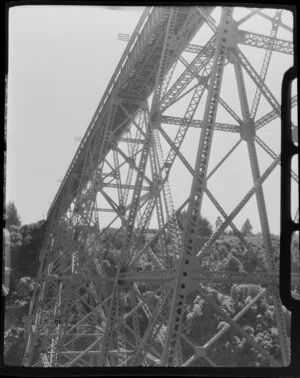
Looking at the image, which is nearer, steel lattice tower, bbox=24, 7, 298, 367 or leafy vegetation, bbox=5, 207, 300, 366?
steel lattice tower, bbox=24, 7, 298, 367

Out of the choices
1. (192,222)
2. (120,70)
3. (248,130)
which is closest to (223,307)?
(120,70)

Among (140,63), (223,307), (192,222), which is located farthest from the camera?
(223,307)

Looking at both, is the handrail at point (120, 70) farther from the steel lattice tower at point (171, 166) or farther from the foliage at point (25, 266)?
the foliage at point (25, 266)

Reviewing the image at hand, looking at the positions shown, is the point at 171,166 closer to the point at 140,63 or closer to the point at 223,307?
the point at 140,63

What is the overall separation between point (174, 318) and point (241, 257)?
959cm

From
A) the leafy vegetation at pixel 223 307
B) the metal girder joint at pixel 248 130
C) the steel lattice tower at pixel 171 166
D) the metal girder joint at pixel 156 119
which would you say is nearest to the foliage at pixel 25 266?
the leafy vegetation at pixel 223 307

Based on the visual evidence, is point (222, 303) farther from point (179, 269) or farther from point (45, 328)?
point (179, 269)

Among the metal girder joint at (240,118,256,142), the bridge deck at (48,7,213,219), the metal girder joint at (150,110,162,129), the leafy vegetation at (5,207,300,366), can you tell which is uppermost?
the bridge deck at (48,7,213,219)

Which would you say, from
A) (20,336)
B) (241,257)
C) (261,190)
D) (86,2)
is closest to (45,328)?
(20,336)

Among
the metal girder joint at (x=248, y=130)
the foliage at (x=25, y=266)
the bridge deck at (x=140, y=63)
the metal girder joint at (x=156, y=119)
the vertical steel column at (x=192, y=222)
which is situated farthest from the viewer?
the foliage at (x=25, y=266)

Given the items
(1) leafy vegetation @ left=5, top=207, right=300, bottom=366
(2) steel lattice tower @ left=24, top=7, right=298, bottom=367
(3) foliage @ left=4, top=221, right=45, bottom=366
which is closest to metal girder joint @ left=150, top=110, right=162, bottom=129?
(2) steel lattice tower @ left=24, top=7, right=298, bottom=367

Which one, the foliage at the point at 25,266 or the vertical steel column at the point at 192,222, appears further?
the foliage at the point at 25,266

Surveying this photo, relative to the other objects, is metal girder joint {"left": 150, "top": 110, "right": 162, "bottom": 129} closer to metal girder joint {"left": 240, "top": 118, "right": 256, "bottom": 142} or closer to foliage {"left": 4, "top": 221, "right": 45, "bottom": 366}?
metal girder joint {"left": 240, "top": 118, "right": 256, "bottom": 142}

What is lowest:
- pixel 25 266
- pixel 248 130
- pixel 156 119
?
pixel 25 266
